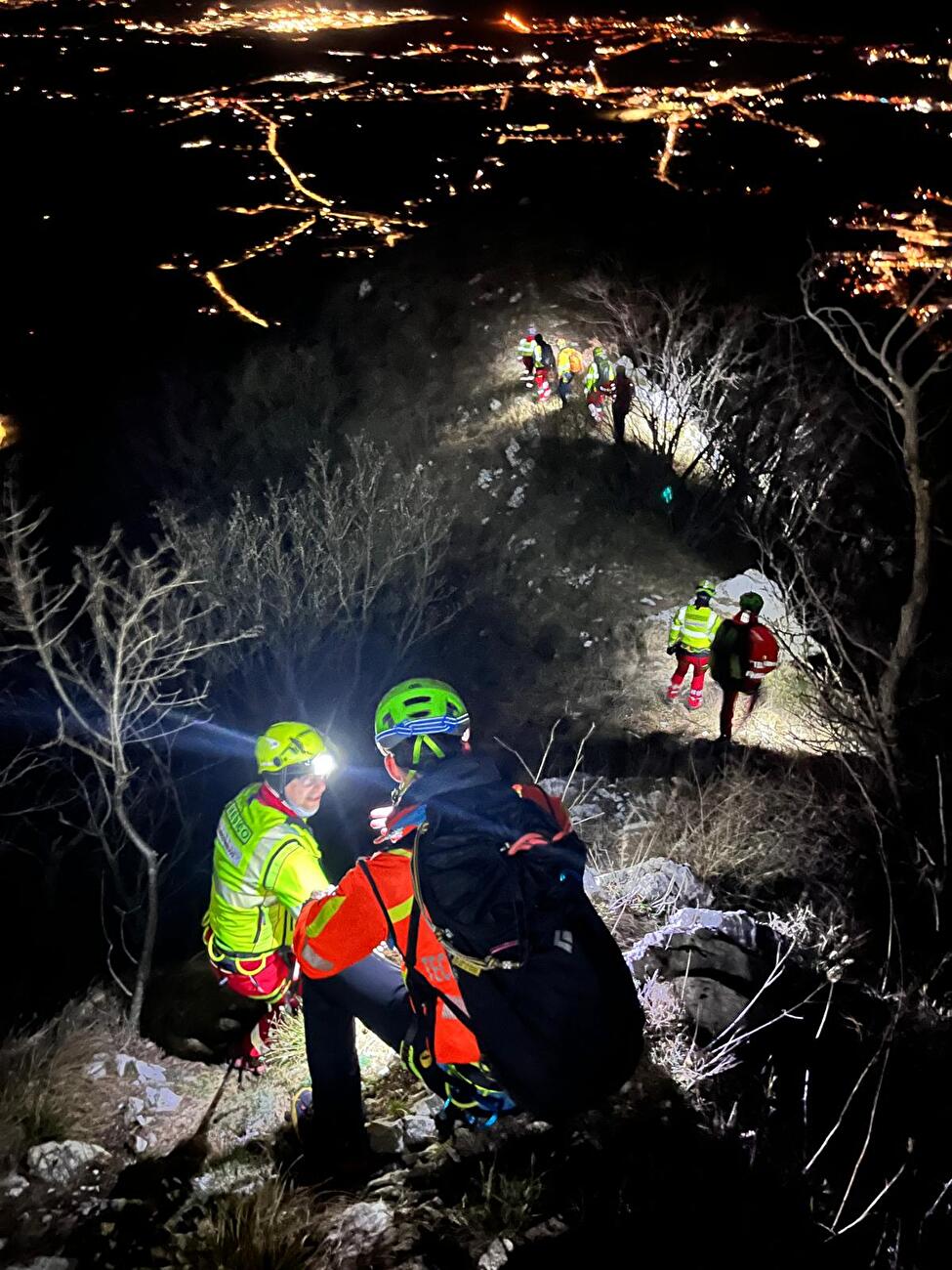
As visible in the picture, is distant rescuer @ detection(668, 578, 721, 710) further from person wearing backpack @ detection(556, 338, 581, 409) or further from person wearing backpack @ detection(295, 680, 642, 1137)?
person wearing backpack @ detection(556, 338, 581, 409)

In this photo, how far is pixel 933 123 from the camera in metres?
31.2

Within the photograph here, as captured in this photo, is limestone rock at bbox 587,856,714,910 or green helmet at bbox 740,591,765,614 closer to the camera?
limestone rock at bbox 587,856,714,910

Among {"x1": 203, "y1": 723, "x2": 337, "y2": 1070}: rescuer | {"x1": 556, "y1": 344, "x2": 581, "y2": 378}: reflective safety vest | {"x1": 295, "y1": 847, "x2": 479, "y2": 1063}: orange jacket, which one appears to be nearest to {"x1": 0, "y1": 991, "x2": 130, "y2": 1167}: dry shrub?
{"x1": 203, "y1": 723, "x2": 337, "y2": 1070}: rescuer

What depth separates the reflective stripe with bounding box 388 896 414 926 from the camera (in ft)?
9.61

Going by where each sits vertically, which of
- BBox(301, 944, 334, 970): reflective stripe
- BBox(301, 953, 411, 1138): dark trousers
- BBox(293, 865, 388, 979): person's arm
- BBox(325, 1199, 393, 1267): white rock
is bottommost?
BBox(325, 1199, 393, 1267): white rock

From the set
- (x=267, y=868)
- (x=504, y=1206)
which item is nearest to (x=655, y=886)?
(x=504, y=1206)

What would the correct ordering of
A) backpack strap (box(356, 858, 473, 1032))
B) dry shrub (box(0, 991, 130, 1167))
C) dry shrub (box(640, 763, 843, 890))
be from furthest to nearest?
dry shrub (box(640, 763, 843, 890)) → dry shrub (box(0, 991, 130, 1167)) → backpack strap (box(356, 858, 473, 1032))

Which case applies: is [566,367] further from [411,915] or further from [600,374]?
[411,915]

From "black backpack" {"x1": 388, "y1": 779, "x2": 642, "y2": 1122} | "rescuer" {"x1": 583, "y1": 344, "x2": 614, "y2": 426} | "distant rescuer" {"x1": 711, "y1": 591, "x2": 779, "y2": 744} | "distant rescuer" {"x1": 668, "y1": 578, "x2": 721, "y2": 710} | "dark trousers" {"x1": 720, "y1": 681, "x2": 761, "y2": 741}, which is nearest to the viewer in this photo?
"black backpack" {"x1": 388, "y1": 779, "x2": 642, "y2": 1122}

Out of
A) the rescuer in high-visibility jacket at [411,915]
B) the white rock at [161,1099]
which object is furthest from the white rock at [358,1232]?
the white rock at [161,1099]

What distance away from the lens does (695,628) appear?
1005cm

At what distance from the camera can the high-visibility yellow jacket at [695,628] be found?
32.6ft

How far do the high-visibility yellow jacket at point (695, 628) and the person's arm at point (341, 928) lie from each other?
7555 mm

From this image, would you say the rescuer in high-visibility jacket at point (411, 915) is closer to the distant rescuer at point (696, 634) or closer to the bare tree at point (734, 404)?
the distant rescuer at point (696, 634)
